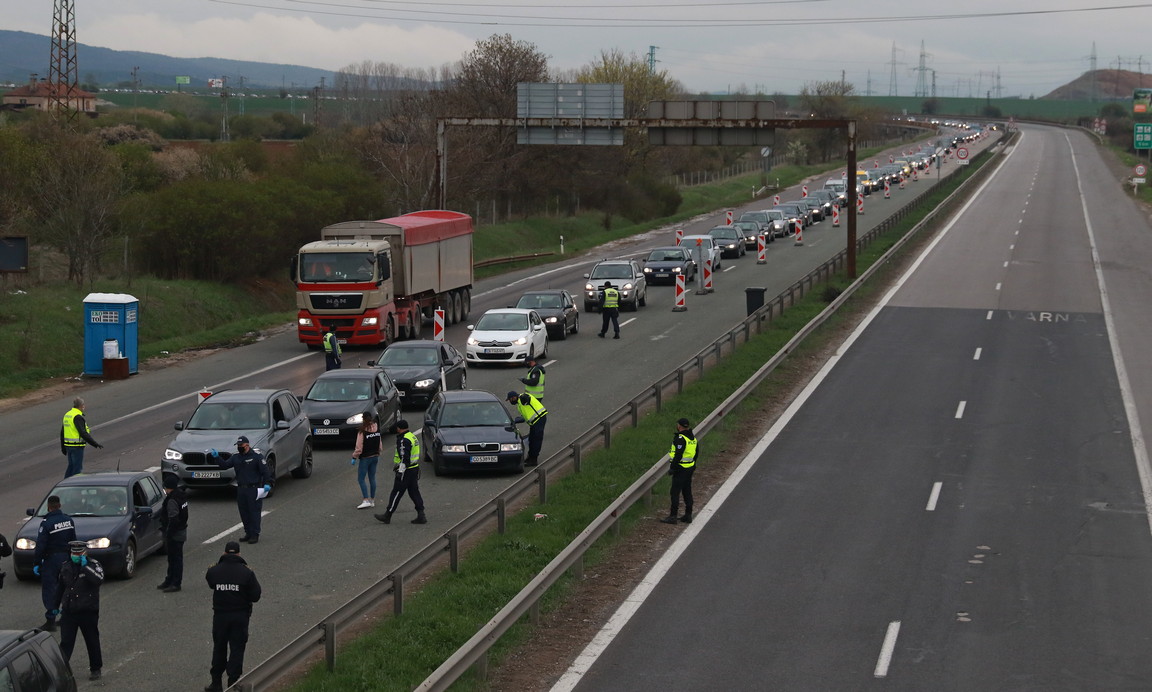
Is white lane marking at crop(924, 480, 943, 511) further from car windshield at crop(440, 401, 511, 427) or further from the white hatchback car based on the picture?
the white hatchback car

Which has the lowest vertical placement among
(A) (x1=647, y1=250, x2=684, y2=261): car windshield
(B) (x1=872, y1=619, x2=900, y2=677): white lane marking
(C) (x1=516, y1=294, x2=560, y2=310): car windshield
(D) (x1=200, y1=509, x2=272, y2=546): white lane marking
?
(D) (x1=200, y1=509, x2=272, y2=546): white lane marking

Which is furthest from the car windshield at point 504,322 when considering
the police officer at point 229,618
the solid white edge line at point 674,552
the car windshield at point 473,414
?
the police officer at point 229,618

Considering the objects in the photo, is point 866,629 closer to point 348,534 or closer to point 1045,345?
point 348,534

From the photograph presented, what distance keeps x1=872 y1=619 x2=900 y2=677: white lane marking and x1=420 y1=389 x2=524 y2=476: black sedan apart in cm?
929

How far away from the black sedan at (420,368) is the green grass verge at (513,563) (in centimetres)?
512

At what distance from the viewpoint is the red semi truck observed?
36125mm

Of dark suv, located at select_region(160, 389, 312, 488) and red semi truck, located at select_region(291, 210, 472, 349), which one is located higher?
red semi truck, located at select_region(291, 210, 472, 349)

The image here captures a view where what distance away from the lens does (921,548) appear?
17250mm

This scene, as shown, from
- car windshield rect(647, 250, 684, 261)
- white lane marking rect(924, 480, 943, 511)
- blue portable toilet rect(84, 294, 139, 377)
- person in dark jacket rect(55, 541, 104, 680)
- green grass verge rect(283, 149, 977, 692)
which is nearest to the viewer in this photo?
green grass verge rect(283, 149, 977, 692)

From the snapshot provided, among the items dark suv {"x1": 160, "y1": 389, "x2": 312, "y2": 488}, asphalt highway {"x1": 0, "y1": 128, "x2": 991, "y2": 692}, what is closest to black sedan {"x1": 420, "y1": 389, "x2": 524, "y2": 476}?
asphalt highway {"x1": 0, "y1": 128, "x2": 991, "y2": 692}

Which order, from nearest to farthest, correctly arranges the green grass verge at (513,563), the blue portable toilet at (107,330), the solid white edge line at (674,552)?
1. the green grass verge at (513,563)
2. the solid white edge line at (674,552)
3. the blue portable toilet at (107,330)

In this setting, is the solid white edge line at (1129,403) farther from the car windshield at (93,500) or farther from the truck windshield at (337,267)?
the truck windshield at (337,267)

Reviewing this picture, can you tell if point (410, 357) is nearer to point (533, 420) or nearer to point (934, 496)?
point (533, 420)

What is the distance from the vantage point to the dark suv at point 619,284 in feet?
145
